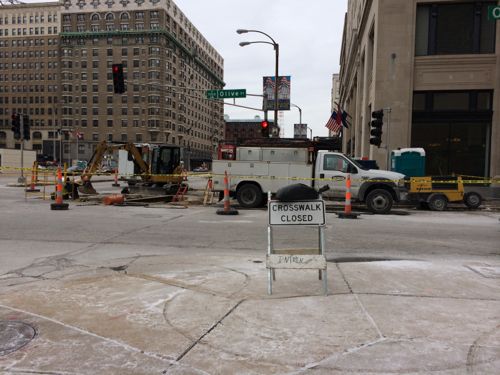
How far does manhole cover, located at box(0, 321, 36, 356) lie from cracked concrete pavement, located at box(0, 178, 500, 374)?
0.27ft

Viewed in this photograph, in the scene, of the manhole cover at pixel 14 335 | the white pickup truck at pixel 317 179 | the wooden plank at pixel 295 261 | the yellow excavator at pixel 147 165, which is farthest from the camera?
the yellow excavator at pixel 147 165

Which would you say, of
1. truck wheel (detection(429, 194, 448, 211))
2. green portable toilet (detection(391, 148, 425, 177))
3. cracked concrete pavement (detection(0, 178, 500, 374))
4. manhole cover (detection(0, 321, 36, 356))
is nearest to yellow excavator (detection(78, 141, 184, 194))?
green portable toilet (detection(391, 148, 425, 177))

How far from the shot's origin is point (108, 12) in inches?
4353

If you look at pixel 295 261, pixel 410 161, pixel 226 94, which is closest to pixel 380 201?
pixel 410 161

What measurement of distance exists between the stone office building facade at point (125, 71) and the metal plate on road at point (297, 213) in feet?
329

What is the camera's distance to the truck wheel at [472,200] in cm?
1711

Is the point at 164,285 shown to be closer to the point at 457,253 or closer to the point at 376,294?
the point at 376,294

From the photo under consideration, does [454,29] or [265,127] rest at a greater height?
[454,29]

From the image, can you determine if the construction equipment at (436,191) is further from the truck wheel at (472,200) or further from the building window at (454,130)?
the building window at (454,130)

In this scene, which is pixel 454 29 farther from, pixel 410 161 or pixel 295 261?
pixel 295 261

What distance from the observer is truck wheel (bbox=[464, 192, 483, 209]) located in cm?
1711

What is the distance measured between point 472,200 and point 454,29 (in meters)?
11.5

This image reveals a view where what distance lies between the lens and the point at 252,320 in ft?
14.5

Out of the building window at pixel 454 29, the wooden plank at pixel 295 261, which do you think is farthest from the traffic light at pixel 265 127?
the wooden plank at pixel 295 261
